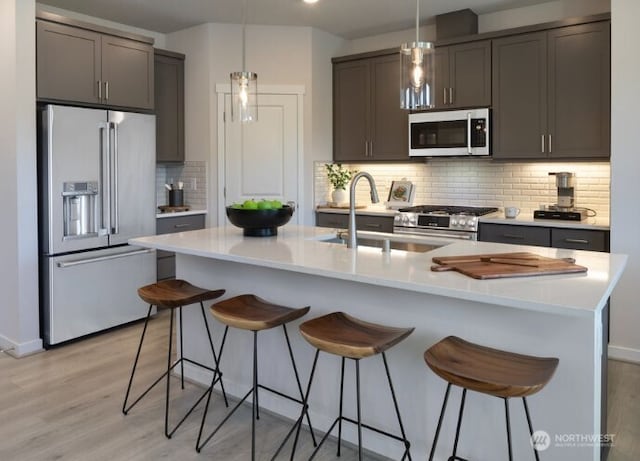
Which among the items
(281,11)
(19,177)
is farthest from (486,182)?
(19,177)

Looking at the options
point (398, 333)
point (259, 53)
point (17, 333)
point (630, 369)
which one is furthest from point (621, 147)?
point (17, 333)

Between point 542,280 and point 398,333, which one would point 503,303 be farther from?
point 398,333

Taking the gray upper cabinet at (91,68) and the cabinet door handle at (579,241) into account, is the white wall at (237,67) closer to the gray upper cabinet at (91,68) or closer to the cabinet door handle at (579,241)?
the gray upper cabinet at (91,68)

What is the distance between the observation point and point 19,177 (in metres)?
3.70

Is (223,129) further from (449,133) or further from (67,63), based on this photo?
(449,133)

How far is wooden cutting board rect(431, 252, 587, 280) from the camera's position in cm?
204

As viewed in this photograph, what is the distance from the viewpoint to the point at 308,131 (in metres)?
5.30

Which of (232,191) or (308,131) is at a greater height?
(308,131)

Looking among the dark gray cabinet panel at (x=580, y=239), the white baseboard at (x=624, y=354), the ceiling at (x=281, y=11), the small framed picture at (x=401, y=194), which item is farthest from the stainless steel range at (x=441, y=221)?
the ceiling at (x=281, y=11)

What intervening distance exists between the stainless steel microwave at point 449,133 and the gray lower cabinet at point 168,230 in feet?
7.31

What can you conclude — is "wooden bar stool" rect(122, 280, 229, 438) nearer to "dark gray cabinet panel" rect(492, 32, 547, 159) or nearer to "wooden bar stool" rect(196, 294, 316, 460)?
"wooden bar stool" rect(196, 294, 316, 460)

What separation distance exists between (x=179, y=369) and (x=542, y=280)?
2375 mm

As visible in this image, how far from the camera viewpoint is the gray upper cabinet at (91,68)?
385 centimetres

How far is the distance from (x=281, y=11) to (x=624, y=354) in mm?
3876
